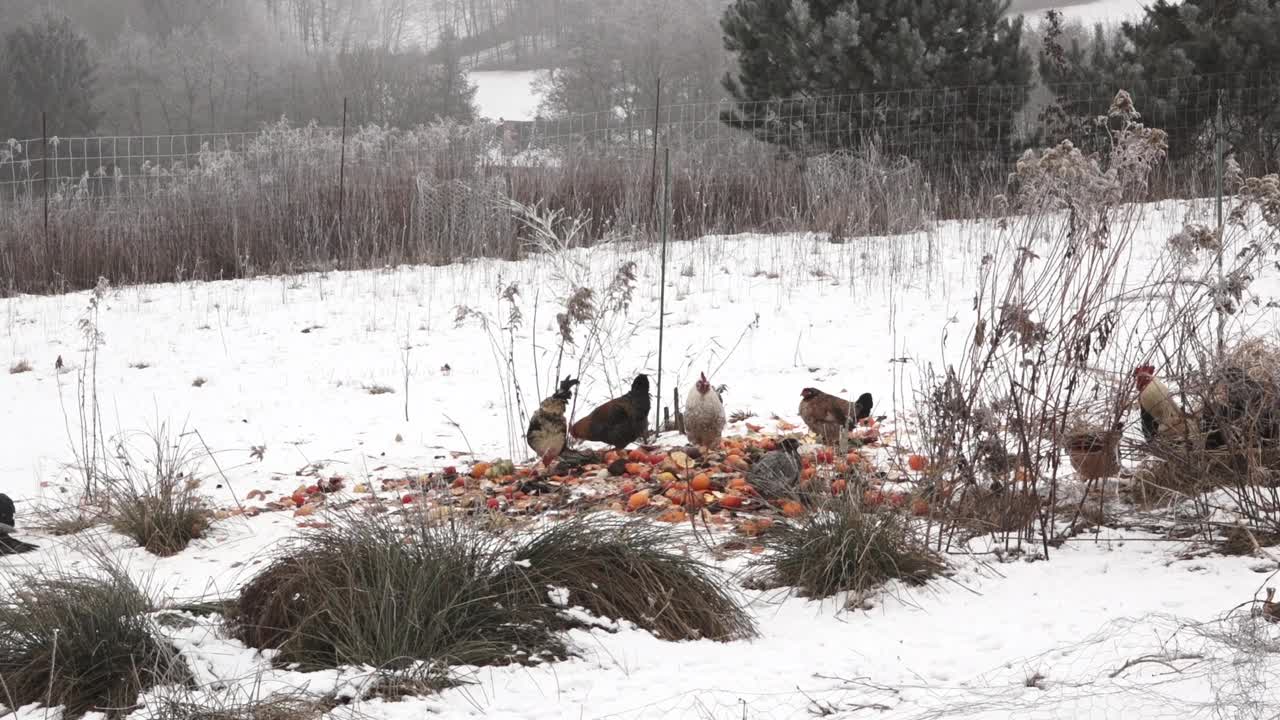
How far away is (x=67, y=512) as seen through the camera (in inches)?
156

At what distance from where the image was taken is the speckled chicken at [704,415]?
3906 millimetres

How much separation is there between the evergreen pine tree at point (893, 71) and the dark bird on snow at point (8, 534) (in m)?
9.52

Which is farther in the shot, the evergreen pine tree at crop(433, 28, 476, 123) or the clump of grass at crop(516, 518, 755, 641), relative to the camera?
the evergreen pine tree at crop(433, 28, 476, 123)

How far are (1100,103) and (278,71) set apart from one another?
3843cm

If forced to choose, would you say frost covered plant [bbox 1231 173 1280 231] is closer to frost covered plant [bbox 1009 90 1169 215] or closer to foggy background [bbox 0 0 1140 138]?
frost covered plant [bbox 1009 90 1169 215]

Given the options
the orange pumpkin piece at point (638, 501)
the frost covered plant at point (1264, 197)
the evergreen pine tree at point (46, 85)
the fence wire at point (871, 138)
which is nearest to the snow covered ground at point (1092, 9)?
the fence wire at point (871, 138)

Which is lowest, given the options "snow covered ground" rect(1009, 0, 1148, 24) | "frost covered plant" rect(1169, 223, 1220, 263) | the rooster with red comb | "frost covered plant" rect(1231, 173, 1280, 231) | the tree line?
the rooster with red comb

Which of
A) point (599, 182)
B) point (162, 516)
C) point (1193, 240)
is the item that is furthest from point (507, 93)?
point (1193, 240)

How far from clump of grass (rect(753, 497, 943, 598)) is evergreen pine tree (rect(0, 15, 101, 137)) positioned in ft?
112

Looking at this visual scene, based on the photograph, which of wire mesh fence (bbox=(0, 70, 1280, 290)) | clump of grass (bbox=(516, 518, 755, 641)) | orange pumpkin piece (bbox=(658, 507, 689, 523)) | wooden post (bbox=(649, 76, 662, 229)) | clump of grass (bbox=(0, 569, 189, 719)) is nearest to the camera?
clump of grass (bbox=(0, 569, 189, 719))

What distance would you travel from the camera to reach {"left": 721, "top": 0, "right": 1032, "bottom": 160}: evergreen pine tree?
1193 cm

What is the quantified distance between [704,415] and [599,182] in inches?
289

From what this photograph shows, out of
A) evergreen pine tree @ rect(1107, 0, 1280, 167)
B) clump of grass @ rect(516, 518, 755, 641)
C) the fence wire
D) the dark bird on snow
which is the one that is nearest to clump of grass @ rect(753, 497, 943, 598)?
clump of grass @ rect(516, 518, 755, 641)

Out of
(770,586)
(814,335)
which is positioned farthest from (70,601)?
(814,335)
